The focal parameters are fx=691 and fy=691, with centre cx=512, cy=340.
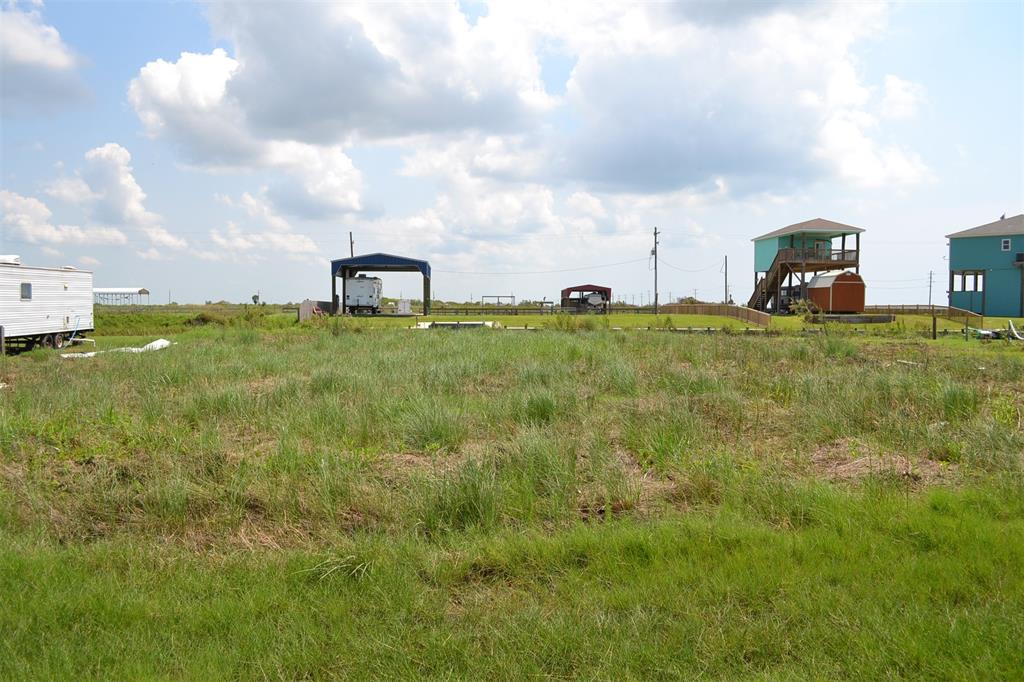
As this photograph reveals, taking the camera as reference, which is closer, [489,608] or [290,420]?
[489,608]

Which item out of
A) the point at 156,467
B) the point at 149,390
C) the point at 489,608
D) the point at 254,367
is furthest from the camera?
the point at 254,367

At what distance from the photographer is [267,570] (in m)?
5.15

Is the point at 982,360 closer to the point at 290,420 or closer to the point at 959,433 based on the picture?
the point at 959,433

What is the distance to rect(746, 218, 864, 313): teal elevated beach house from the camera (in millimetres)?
51281

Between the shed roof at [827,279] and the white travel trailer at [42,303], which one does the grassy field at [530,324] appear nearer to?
the white travel trailer at [42,303]

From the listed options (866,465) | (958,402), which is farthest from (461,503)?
(958,402)

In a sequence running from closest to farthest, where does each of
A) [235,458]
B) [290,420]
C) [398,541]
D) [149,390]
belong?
[398,541]
[235,458]
[290,420]
[149,390]

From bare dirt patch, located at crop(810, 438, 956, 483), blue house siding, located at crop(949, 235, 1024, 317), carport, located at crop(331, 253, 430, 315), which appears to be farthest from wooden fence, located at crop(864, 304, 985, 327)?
bare dirt patch, located at crop(810, 438, 956, 483)

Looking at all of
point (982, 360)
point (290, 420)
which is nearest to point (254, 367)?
point (290, 420)

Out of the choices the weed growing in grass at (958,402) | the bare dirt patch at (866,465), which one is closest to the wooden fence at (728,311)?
the weed growing in grass at (958,402)

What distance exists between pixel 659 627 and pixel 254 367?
13490 mm

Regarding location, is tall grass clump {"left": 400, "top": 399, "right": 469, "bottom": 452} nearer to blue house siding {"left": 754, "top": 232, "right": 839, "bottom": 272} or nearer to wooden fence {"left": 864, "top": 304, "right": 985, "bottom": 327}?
wooden fence {"left": 864, "top": 304, "right": 985, "bottom": 327}

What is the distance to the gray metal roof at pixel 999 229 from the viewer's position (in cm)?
4984

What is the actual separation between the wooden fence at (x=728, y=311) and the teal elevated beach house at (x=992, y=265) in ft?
58.9
